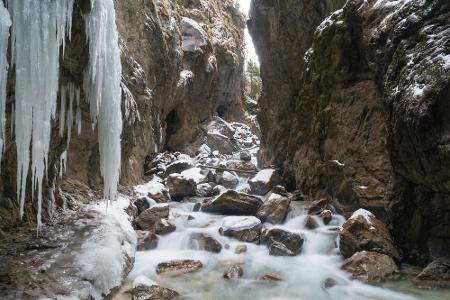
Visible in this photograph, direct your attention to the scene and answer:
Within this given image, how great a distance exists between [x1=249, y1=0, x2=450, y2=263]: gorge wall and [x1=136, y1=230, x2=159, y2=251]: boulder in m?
5.41

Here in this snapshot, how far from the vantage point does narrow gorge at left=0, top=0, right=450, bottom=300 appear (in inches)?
196

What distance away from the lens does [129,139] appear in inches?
520

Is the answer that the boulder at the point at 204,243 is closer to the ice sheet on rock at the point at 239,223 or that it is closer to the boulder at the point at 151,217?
the ice sheet on rock at the point at 239,223

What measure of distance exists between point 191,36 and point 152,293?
25.1m

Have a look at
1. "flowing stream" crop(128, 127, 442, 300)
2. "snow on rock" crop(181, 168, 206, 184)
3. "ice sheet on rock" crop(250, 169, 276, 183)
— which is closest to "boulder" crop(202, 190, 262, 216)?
"flowing stream" crop(128, 127, 442, 300)

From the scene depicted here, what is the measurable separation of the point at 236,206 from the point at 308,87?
5.06m

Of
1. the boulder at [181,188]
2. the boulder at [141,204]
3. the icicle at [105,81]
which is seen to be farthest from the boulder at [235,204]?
the icicle at [105,81]

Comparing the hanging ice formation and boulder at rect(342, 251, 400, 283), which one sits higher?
the hanging ice formation

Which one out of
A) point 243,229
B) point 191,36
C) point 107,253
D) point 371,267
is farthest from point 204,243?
point 191,36

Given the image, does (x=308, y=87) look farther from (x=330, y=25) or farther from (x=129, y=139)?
(x=129, y=139)

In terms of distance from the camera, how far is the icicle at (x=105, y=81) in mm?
5812

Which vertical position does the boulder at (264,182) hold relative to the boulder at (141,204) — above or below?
above

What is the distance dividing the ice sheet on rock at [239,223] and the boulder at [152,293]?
3.73 m

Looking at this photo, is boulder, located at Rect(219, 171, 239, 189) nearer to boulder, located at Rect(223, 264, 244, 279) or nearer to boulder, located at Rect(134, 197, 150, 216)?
boulder, located at Rect(134, 197, 150, 216)
